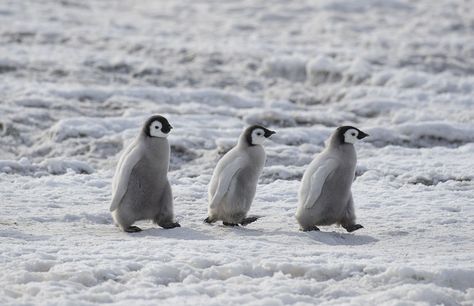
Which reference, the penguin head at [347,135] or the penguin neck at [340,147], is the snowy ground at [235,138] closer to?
the penguin neck at [340,147]

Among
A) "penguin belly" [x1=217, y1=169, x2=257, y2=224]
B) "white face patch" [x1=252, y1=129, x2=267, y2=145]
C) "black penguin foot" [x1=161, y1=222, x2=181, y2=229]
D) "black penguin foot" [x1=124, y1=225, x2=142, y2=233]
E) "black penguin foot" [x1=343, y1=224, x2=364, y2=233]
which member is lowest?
"black penguin foot" [x1=124, y1=225, x2=142, y2=233]

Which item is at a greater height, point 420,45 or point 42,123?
point 420,45

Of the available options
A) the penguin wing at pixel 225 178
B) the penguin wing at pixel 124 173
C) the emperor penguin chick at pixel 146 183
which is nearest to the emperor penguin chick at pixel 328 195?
the penguin wing at pixel 225 178

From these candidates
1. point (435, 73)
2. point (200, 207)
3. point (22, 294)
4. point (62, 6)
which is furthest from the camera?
point (62, 6)

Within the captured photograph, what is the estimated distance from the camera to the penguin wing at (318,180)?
8.48 meters

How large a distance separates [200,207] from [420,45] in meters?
13.5

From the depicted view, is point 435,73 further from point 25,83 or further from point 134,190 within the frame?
point 134,190

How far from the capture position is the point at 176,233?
26.8 feet

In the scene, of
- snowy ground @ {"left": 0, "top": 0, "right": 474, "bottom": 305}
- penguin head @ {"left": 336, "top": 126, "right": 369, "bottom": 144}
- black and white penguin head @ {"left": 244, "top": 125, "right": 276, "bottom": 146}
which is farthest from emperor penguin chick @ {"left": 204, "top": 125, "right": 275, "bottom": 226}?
penguin head @ {"left": 336, "top": 126, "right": 369, "bottom": 144}

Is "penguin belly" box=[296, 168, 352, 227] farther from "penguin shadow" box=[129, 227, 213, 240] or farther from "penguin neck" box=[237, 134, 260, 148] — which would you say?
"penguin shadow" box=[129, 227, 213, 240]

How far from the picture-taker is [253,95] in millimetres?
17812

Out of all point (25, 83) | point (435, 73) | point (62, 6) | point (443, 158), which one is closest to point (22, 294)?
point (443, 158)

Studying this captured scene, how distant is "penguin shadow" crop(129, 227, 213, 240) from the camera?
8014 mm

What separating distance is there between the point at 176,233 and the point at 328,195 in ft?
4.65
